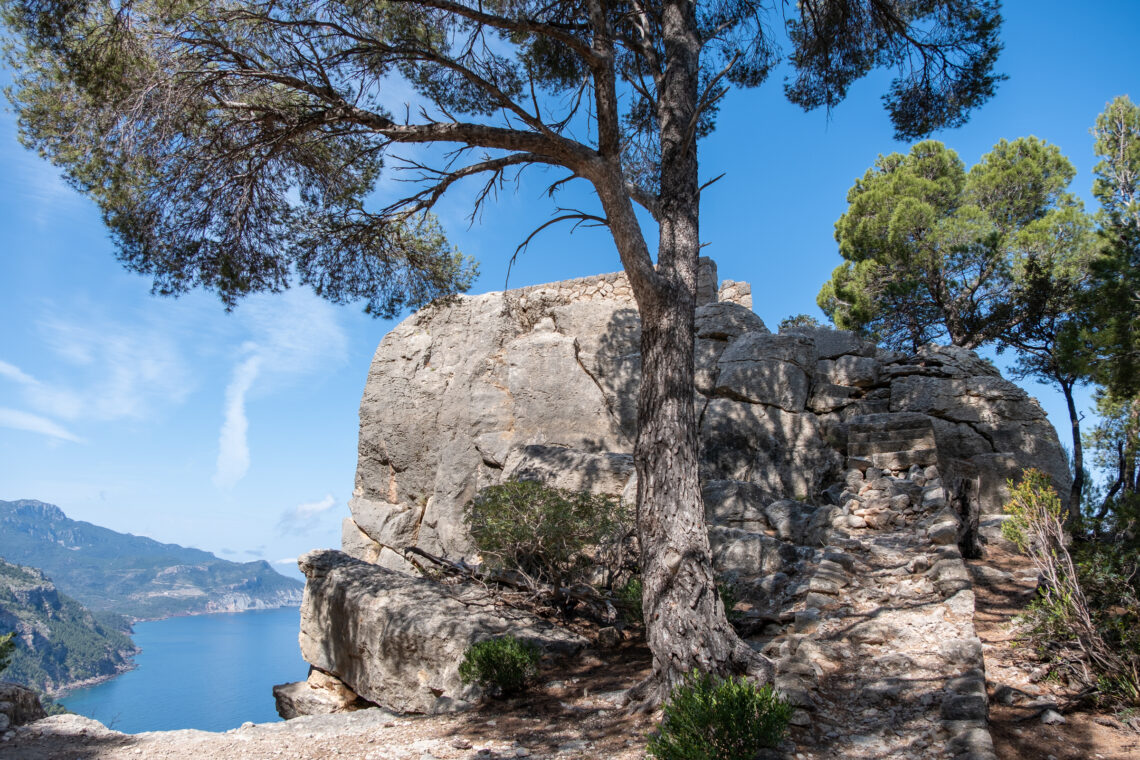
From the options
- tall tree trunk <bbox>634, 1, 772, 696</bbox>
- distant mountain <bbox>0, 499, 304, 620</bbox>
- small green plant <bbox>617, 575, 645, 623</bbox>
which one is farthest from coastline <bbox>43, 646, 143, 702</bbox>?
tall tree trunk <bbox>634, 1, 772, 696</bbox>

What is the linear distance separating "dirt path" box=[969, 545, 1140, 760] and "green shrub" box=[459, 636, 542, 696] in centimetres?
317

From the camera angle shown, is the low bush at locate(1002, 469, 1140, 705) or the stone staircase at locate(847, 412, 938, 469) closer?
the low bush at locate(1002, 469, 1140, 705)

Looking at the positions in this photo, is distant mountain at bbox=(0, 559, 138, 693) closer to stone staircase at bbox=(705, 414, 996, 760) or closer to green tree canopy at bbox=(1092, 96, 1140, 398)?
stone staircase at bbox=(705, 414, 996, 760)

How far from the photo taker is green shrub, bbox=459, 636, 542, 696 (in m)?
4.93

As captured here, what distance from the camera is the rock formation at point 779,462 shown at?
3.99 m

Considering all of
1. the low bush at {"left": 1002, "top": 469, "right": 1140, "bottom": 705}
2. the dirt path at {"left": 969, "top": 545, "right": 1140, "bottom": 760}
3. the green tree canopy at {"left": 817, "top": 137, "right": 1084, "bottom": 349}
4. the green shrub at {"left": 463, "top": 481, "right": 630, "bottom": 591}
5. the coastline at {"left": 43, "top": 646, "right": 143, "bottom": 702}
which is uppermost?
the green tree canopy at {"left": 817, "top": 137, "right": 1084, "bottom": 349}

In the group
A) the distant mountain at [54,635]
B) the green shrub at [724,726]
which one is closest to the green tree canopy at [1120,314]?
the green shrub at [724,726]

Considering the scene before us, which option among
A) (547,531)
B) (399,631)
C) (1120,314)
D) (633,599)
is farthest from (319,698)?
(1120,314)

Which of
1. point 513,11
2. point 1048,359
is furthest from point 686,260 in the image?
point 1048,359

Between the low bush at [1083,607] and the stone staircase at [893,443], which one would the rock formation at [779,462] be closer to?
the stone staircase at [893,443]

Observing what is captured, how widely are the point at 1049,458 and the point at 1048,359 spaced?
6.60m

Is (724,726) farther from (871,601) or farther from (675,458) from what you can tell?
(871,601)

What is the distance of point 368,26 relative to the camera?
21.8 feet

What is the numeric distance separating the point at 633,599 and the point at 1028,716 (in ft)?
9.95
